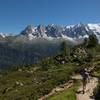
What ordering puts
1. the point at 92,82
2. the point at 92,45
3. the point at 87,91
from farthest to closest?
the point at 92,45, the point at 92,82, the point at 87,91

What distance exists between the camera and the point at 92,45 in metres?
169

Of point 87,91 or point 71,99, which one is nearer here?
point 71,99

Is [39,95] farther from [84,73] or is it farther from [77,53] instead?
[77,53]

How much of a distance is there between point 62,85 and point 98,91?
39.0 ft

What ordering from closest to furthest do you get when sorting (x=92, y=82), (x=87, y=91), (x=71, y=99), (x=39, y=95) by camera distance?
(x=71, y=99) < (x=87, y=91) < (x=39, y=95) < (x=92, y=82)

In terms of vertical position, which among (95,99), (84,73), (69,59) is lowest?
(95,99)

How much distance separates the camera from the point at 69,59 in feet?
511

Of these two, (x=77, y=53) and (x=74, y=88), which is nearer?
(x=74, y=88)

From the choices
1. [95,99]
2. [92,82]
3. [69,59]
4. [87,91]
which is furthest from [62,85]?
[69,59]

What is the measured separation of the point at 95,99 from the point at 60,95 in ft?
13.9

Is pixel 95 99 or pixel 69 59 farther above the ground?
pixel 69 59

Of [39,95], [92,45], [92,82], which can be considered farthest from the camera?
[92,45]

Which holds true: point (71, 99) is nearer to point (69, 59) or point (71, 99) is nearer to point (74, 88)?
point (74, 88)

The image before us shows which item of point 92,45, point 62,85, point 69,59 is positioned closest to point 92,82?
point 62,85
